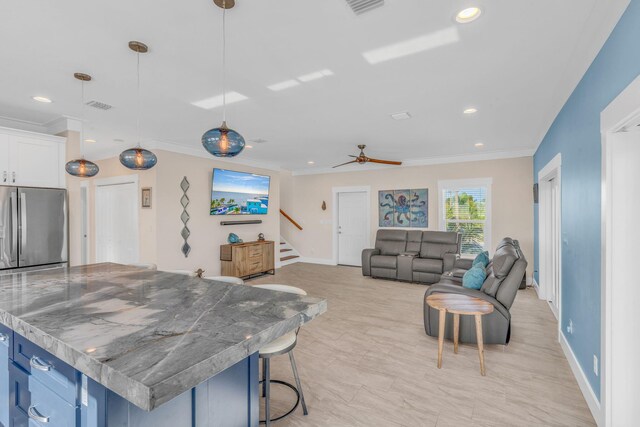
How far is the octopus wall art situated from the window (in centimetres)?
36

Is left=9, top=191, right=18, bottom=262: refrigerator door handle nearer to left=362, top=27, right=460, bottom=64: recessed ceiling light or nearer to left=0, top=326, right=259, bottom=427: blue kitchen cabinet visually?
left=0, top=326, right=259, bottom=427: blue kitchen cabinet

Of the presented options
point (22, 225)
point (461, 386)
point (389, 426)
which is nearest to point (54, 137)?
point (22, 225)

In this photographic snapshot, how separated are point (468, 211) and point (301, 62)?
5258 millimetres

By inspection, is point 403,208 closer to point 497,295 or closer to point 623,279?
point 497,295

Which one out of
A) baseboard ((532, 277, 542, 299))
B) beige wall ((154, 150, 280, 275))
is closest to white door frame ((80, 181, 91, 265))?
beige wall ((154, 150, 280, 275))

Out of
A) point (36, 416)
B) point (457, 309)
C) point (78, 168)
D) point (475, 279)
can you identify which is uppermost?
point (78, 168)

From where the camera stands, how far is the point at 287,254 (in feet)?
27.8

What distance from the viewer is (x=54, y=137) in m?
3.76

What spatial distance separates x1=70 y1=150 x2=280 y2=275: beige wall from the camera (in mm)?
5094

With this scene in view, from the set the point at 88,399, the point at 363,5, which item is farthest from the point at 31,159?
the point at 363,5

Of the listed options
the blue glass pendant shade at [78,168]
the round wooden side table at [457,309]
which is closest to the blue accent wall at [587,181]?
the round wooden side table at [457,309]

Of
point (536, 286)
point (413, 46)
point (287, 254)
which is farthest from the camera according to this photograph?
point (287, 254)

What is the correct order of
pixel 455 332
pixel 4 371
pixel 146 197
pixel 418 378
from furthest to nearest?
pixel 146 197 < pixel 455 332 < pixel 418 378 < pixel 4 371

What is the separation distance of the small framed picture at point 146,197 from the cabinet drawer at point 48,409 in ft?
13.1
